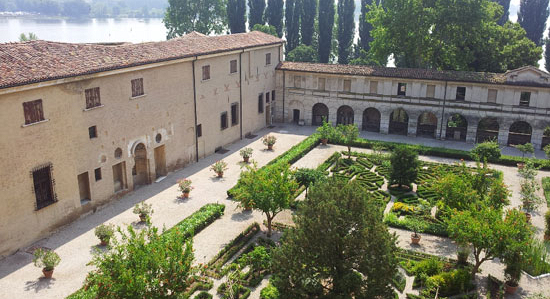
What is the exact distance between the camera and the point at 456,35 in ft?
148

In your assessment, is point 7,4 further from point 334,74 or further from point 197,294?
point 197,294

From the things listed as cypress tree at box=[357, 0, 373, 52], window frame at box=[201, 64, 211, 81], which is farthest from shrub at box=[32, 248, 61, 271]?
cypress tree at box=[357, 0, 373, 52]

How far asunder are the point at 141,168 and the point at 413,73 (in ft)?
85.2

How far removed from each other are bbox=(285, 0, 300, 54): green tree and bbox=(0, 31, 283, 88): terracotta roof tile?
34608 millimetres

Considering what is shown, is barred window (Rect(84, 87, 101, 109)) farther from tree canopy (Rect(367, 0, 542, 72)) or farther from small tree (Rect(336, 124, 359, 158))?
tree canopy (Rect(367, 0, 542, 72))

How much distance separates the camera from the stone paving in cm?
2119

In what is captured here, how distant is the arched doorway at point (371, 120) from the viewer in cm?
4706

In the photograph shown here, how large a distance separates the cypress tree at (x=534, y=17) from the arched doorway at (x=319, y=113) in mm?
35170

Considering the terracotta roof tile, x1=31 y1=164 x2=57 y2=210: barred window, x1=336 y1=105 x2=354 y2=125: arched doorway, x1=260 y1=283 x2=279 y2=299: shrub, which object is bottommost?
x1=260 y1=283 x2=279 y2=299: shrub

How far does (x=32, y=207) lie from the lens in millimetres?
24328

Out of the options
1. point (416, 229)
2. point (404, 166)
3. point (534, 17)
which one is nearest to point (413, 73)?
point (404, 166)

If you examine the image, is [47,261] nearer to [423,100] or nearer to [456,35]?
[423,100]

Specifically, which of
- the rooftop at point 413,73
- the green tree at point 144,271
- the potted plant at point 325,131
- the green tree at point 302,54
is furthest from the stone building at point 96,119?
the green tree at point 302,54

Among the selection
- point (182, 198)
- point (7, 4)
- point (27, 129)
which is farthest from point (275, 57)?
point (7, 4)
